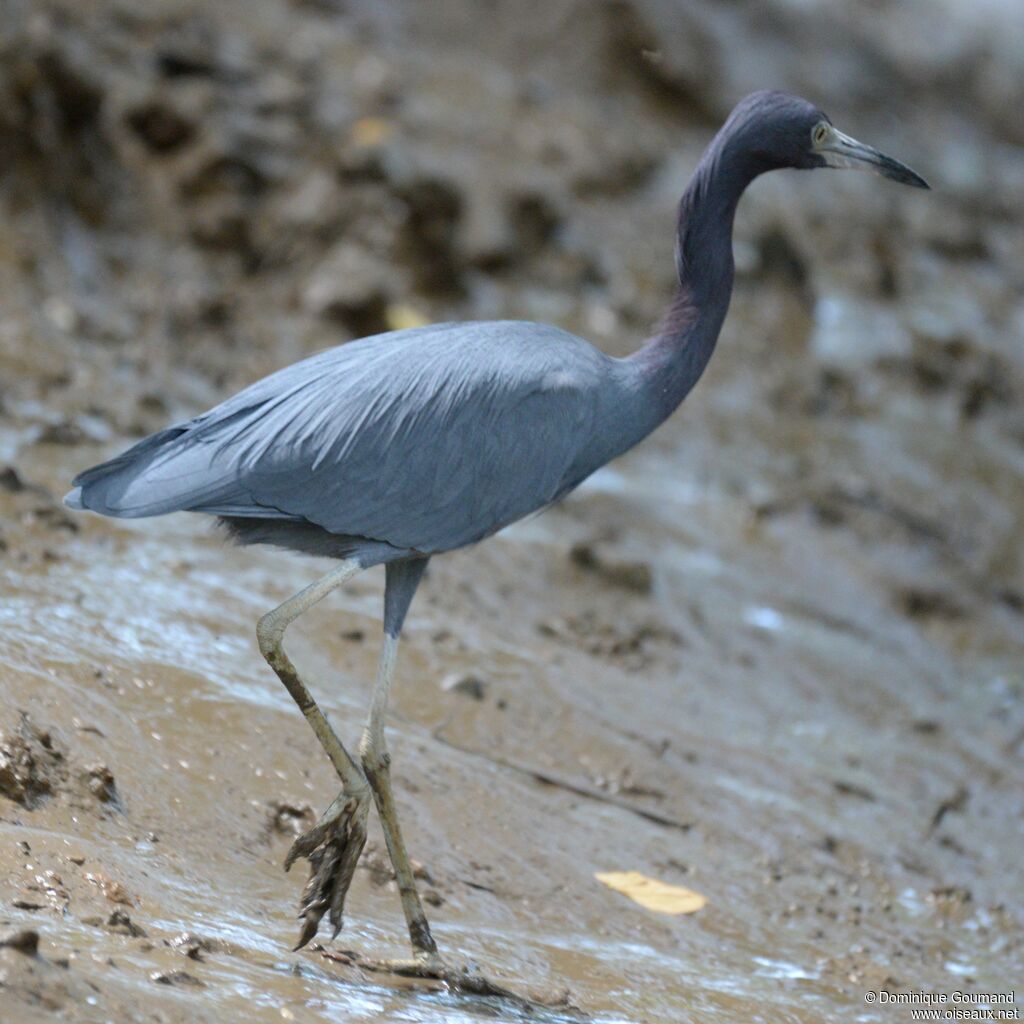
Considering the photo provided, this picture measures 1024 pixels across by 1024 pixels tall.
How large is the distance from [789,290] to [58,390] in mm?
5206

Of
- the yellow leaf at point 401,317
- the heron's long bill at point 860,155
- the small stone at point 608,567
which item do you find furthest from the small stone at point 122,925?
the yellow leaf at point 401,317

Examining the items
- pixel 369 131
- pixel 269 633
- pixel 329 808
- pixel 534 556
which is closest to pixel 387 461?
pixel 269 633

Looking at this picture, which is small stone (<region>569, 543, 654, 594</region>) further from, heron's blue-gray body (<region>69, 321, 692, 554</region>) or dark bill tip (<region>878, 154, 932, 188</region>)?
dark bill tip (<region>878, 154, 932, 188</region>)

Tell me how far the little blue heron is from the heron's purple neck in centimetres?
1

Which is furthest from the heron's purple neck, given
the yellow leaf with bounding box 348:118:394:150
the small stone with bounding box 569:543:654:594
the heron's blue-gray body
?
the yellow leaf with bounding box 348:118:394:150

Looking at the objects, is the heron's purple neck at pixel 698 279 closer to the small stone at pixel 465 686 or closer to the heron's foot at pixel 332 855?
the small stone at pixel 465 686

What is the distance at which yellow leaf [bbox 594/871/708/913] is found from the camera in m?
5.02

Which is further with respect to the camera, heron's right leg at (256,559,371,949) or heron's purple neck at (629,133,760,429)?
heron's purple neck at (629,133,760,429)

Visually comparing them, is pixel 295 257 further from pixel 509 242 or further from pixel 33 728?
pixel 33 728

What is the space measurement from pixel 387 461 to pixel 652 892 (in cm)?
162

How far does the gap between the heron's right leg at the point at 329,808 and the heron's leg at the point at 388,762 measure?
0.09 m

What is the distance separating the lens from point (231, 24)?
35.1ft

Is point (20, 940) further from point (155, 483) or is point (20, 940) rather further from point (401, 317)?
point (401, 317)

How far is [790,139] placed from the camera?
5.05m
